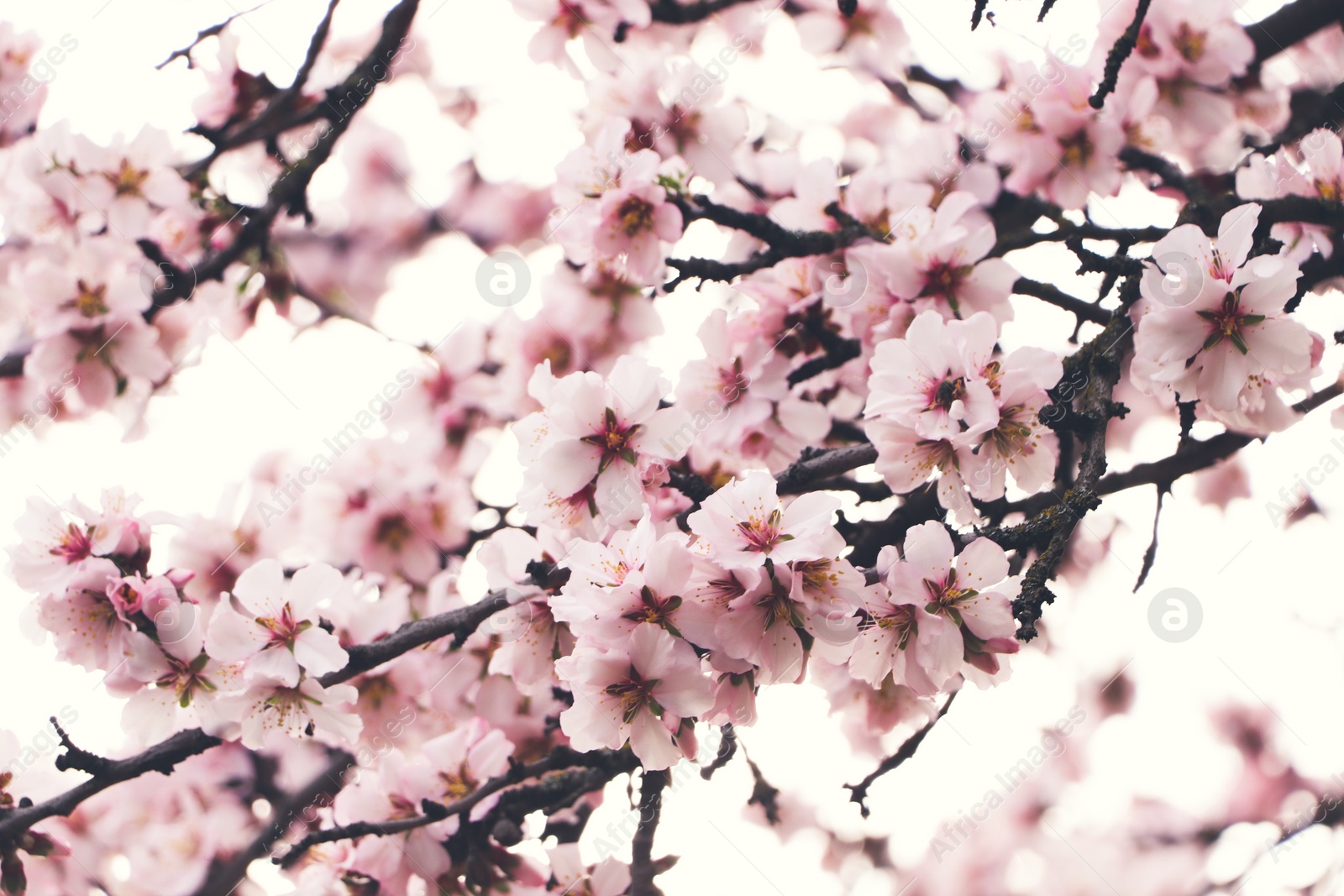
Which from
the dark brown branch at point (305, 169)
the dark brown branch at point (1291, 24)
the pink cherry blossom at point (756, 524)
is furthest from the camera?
the dark brown branch at point (305, 169)

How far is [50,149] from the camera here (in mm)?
2184

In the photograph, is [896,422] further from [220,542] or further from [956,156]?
[220,542]

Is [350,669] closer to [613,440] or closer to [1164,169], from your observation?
[613,440]

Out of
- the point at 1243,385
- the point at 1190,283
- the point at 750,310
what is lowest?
the point at 750,310

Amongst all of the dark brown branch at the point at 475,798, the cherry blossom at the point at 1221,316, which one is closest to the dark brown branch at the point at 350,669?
the dark brown branch at the point at 475,798

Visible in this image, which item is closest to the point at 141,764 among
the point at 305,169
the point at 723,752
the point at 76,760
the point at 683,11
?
the point at 76,760

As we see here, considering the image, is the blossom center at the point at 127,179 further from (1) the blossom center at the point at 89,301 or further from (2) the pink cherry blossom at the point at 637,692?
(2) the pink cherry blossom at the point at 637,692

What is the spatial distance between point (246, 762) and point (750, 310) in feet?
7.61

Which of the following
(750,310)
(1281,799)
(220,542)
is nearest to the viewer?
(750,310)

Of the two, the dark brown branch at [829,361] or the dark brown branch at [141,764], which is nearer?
the dark brown branch at [141,764]

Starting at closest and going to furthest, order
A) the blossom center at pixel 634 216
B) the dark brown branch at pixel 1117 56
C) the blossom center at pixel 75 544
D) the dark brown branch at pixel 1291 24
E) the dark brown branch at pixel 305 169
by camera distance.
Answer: the dark brown branch at pixel 1117 56 → the blossom center at pixel 75 544 → the blossom center at pixel 634 216 → the dark brown branch at pixel 1291 24 → the dark brown branch at pixel 305 169

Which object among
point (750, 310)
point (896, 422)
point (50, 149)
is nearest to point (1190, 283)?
point (896, 422)

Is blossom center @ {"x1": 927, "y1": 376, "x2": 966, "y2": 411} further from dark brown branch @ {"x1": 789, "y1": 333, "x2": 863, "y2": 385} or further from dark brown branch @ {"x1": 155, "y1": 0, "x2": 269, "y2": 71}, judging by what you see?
dark brown branch @ {"x1": 155, "y1": 0, "x2": 269, "y2": 71}
